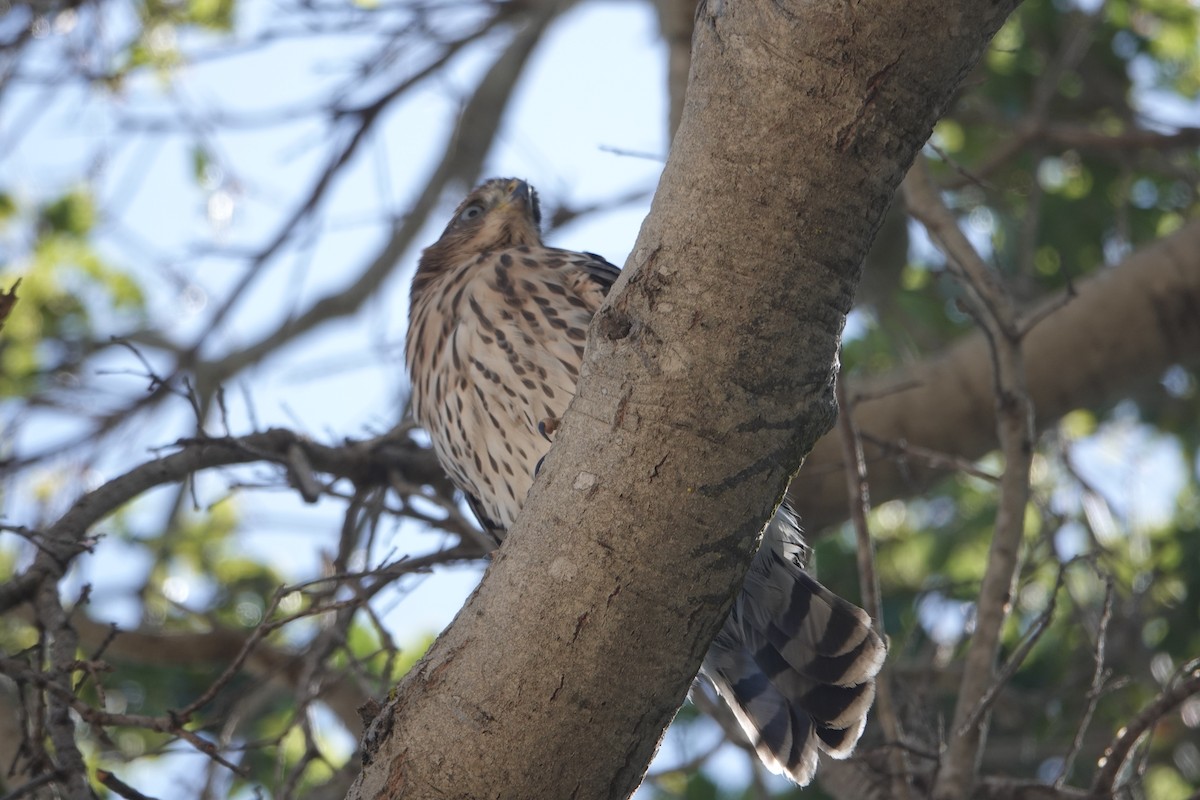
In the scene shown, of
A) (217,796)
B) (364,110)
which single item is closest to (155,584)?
(217,796)

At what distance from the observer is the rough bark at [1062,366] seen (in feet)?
13.4

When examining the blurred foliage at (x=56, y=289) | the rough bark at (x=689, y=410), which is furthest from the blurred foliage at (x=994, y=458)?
the rough bark at (x=689, y=410)

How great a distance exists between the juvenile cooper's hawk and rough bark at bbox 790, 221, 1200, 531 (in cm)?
78

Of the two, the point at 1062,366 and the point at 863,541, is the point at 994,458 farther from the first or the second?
the point at 863,541

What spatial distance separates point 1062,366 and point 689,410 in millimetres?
2784

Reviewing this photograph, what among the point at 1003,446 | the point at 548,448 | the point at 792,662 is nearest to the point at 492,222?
the point at 548,448

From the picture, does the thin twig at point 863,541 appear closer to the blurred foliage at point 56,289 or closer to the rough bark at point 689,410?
the rough bark at point 689,410

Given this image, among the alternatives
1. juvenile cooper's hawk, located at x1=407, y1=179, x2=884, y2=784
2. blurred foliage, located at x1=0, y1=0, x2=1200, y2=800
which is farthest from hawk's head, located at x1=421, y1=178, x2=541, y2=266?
blurred foliage, located at x1=0, y1=0, x2=1200, y2=800

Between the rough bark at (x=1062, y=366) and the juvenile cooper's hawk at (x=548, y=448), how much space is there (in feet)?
2.55

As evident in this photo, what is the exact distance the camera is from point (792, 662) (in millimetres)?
3191

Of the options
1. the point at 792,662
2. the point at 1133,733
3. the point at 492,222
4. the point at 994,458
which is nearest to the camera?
the point at 1133,733

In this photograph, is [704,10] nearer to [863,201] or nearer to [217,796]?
[863,201]

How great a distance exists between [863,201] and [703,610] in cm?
61

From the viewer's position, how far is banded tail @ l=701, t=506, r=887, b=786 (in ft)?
9.87
